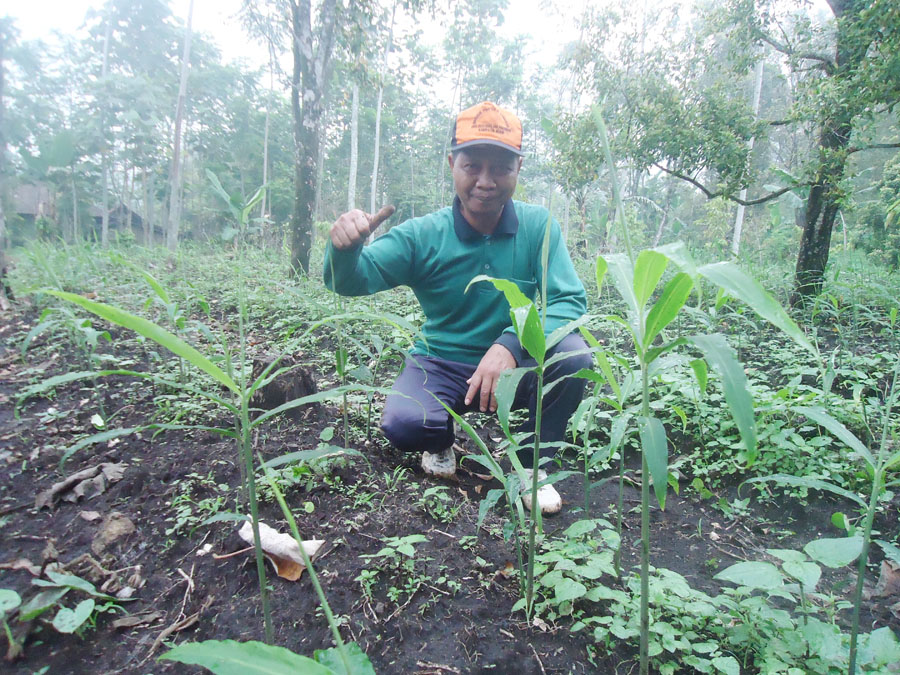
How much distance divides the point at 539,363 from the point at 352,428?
1262mm

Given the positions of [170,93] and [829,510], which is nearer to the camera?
[829,510]

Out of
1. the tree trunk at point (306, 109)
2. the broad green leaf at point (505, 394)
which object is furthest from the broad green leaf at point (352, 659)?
the tree trunk at point (306, 109)

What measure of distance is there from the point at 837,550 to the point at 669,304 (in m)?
0.51

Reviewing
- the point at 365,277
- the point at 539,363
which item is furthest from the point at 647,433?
the point at 365,277

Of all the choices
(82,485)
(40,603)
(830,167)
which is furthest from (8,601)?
(830,167)

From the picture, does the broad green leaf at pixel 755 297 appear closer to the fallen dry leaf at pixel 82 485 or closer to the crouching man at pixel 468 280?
the crouching man at pixel 468 280

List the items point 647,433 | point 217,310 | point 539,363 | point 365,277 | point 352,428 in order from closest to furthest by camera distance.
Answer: point 647,433
point 539,363
point 365,277
point 352,428
point 217,310

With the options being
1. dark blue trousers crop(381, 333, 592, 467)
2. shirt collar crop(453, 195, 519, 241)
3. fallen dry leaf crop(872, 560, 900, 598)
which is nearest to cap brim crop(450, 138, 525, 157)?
shirt collar crop(453, 195, 519, 241)

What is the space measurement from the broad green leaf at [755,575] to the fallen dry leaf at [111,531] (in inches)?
58.1

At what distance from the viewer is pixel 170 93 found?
21.9 m

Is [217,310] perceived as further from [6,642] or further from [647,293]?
[647,293]

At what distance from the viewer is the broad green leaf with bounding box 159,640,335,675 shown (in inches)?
17.8

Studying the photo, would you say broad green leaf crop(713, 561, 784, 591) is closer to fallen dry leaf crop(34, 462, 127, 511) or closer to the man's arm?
the man's arm

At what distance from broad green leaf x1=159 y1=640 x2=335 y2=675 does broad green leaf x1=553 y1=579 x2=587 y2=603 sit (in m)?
0.65
